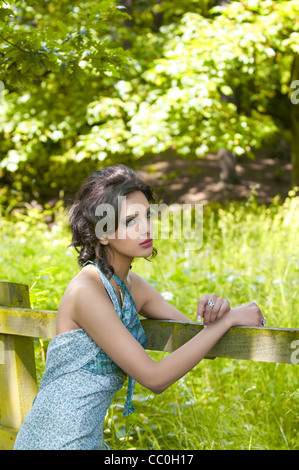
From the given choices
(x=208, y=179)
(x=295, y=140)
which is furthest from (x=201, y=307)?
(x=208, y=179)

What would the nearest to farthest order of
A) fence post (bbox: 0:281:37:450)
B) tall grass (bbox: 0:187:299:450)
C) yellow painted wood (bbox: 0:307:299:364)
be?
yellow painted wood (bbox: 0:307:299:364), fence post (bbox: 0:281:37:450), tall grass (bbox: 0:187:299:450)

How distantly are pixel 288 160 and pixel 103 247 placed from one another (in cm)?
1527

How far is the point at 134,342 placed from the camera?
5.02 ft

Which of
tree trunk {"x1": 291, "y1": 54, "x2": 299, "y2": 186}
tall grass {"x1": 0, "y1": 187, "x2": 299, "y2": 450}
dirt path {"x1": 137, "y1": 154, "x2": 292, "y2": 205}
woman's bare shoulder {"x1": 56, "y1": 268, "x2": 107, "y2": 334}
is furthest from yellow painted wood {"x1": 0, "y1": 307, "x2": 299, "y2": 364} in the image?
dirt path {"x1": 137, "y1": 154, "x2": 292, "y2": 205}

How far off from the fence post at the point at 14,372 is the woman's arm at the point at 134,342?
54cm

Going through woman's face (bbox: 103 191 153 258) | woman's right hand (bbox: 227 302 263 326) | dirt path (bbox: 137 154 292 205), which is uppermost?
dirt path (bbox: 137 154 292 205)

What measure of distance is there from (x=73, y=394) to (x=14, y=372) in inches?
21.5

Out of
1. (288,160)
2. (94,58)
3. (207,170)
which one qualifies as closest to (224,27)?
(94,58)

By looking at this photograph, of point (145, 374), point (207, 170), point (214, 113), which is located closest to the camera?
point (145, 374)

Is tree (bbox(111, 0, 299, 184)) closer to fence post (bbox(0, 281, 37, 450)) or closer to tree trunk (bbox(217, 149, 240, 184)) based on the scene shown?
tree trunk (bbox(217, 149, 240, 184))

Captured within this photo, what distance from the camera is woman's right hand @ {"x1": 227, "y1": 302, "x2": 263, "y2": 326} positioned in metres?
1.55

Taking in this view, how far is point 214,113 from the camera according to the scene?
7168mm

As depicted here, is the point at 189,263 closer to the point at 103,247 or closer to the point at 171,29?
the point at 103,247
